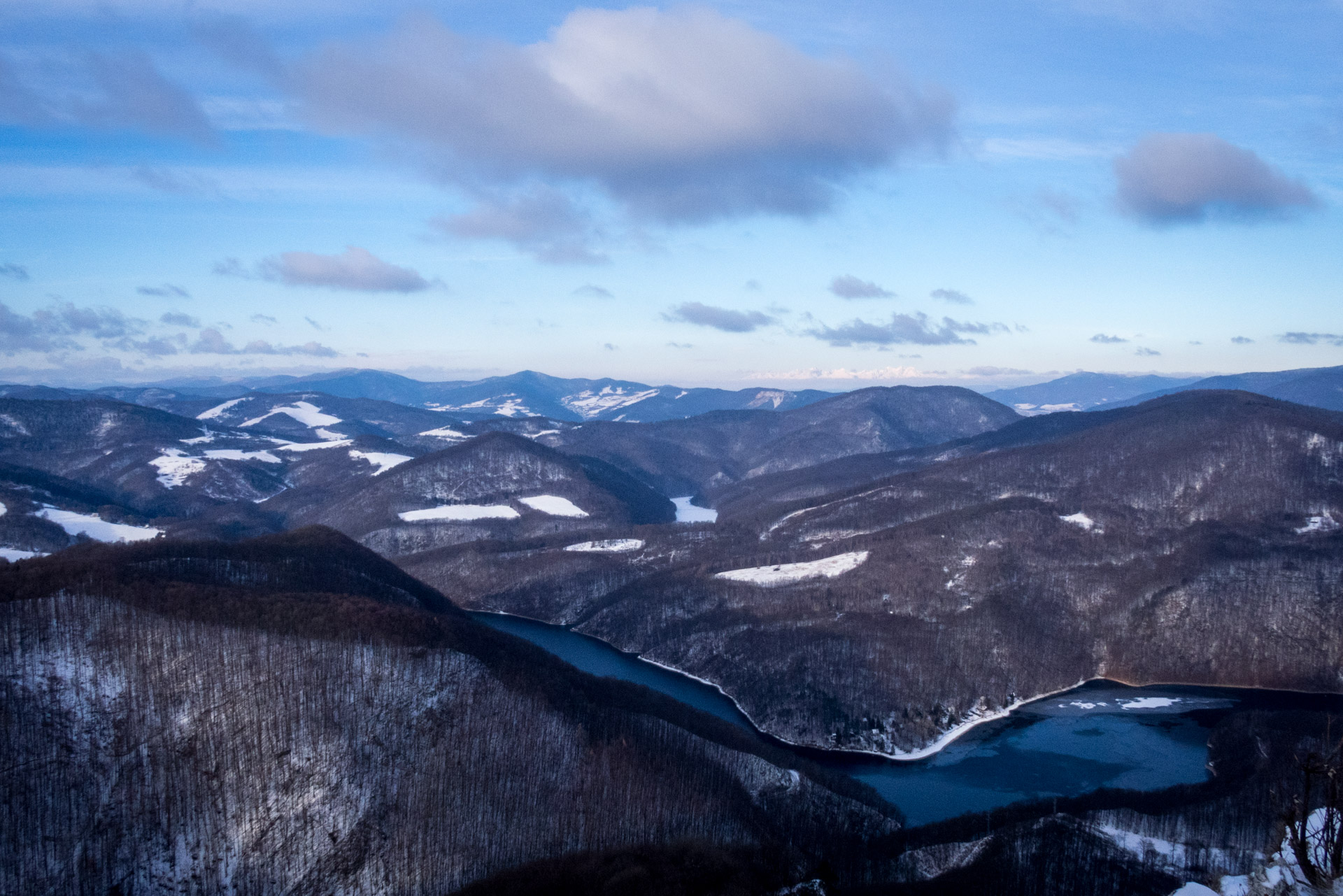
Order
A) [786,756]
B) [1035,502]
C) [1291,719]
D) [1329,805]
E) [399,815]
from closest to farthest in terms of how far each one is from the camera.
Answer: [1329,805], [399,815], [786,756], [1291,719], [1035,502]

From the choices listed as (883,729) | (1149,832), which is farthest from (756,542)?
(1149,832)

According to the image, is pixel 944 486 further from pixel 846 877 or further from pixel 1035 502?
pixel 846 877

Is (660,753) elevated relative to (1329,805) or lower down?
lower down

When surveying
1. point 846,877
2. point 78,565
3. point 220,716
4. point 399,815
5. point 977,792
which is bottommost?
point 977,792

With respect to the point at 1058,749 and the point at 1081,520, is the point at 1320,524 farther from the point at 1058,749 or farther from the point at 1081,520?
the point at 1058,749

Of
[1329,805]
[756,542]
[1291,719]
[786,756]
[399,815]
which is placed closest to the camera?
[1329,805]

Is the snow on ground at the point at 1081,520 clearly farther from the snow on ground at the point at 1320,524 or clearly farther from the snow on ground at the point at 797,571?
the snow on ground at the point at 797,571

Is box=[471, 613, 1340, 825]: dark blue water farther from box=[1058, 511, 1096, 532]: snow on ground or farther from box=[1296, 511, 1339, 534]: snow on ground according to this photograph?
box=[1058, 511, 1096, 532]: snow on ground
